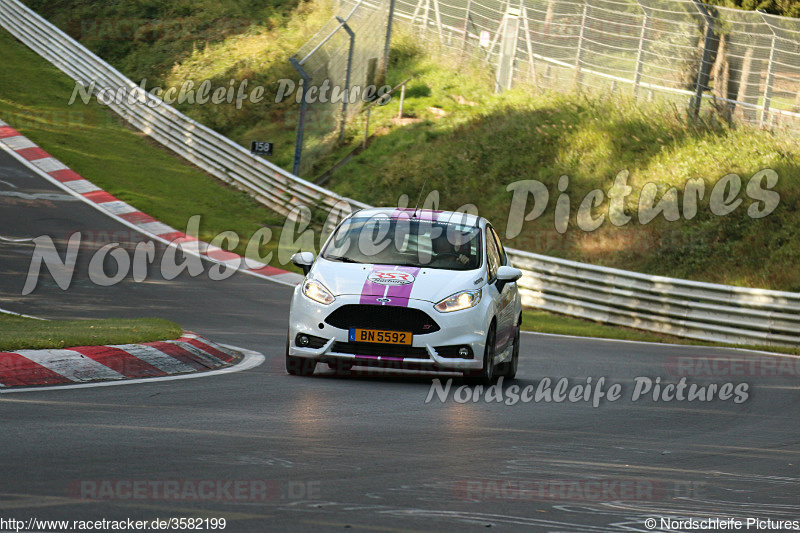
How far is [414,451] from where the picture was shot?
23.4 feet

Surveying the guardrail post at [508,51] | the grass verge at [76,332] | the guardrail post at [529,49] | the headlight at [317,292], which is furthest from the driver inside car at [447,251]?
the guardrail post at [508,51]

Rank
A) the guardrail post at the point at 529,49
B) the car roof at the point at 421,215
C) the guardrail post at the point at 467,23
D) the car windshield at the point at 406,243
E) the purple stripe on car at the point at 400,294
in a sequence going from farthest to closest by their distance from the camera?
the guardrail post at the point at 467,23
the guardrail post at the point at 529,49
the car roof at the point at 421,215
the car windshield at the point at 406,243
the purple stripe on car at the point at 400,294

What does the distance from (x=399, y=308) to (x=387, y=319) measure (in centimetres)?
15

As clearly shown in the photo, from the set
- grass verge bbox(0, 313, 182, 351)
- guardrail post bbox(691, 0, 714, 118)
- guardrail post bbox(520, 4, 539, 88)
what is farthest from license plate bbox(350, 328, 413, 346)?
guardrail post bbox(520, 4, 539, 88)

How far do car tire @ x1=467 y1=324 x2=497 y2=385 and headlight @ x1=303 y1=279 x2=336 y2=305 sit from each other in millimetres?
1521

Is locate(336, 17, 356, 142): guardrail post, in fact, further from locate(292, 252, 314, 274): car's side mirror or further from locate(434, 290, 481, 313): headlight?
locate(434, 290, 481, 313): headlight

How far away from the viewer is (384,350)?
1062 centimetres

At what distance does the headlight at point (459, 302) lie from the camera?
10.8m

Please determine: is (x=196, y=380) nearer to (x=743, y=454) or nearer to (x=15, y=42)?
(x=743, y=454)

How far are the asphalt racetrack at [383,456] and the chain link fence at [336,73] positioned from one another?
1906cm

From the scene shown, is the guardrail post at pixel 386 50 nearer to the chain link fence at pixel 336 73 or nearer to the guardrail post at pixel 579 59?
the chain link fence at pixel 336 73

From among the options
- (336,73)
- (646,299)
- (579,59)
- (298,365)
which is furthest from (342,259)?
(579,59)

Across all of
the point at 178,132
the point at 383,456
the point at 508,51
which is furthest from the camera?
the point at 508,51

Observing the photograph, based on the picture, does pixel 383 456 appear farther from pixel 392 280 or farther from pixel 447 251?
pixel 447 251
